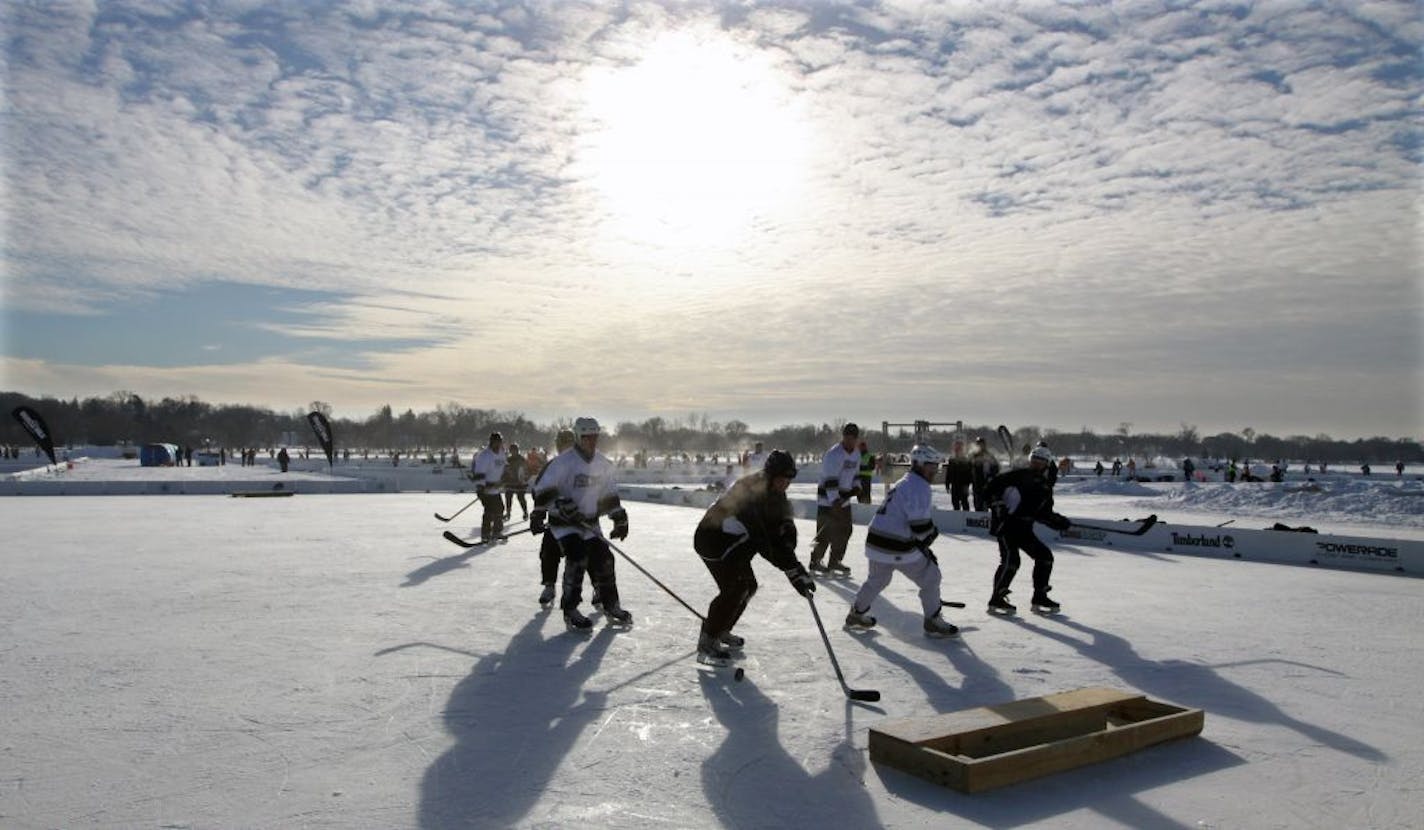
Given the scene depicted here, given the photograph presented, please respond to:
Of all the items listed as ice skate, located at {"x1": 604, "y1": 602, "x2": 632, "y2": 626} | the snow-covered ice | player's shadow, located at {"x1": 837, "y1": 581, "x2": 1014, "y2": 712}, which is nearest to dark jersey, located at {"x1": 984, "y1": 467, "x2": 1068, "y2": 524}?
the snow-covered ice

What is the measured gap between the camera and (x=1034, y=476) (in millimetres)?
8992

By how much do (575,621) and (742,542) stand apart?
208 centimetres

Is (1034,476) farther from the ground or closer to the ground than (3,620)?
farther from the ground

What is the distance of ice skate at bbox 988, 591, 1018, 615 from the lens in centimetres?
894

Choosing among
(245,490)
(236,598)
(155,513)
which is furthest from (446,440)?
(236,598)

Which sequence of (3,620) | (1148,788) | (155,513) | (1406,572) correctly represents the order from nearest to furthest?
(1148,788) < (3,620) < (1406,572) < (155,513)

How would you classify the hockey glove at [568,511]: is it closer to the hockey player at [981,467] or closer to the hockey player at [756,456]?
the hockey player at [756,456]

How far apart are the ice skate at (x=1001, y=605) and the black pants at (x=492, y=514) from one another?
9.14 meters

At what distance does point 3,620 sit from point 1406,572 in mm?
16605

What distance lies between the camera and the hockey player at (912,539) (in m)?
7.59

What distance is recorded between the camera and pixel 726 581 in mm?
6738

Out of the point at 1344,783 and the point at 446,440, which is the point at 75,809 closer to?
the point at 1344,783

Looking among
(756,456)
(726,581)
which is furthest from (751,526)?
(756,456)

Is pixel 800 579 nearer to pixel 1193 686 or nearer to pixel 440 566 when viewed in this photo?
pixel 1193 686
